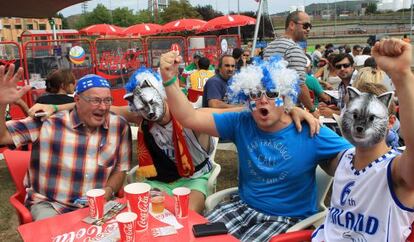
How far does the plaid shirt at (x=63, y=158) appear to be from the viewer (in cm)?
258

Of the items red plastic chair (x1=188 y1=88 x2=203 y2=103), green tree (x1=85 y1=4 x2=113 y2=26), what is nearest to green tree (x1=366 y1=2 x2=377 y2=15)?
green tree (x1=85 y1=4 x2=113 y2=26)

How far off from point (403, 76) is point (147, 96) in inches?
64.9

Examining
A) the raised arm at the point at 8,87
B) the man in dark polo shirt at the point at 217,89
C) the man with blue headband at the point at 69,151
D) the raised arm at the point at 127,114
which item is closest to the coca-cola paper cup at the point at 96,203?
the man with blue headband at the point at 69,151

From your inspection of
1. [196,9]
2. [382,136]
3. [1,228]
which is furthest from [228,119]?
[196,9]

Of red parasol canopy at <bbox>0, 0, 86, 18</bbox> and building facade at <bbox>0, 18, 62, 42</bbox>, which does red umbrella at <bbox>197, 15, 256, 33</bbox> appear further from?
building facade at <bbox>0, 18, 62, 42</bbox>

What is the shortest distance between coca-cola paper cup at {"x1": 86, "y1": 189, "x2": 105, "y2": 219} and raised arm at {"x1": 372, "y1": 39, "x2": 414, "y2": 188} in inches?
57.2

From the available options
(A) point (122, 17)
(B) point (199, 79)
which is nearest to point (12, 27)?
(A) point (122, 17)

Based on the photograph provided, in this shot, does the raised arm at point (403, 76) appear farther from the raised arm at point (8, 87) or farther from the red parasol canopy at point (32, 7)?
the red parasol canopy at point (32, 7)

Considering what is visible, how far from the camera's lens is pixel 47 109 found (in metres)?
2.68

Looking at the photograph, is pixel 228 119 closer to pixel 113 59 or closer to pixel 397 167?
pixel 397 167

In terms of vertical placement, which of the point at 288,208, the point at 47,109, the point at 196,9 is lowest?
the point at 288,208

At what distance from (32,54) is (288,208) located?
8.00 meters

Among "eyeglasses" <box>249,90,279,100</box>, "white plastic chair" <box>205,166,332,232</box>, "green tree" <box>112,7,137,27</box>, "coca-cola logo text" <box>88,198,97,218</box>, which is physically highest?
"green tree" <box>112,7,137,27</box>

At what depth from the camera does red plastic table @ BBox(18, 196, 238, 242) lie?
71.2 inches
